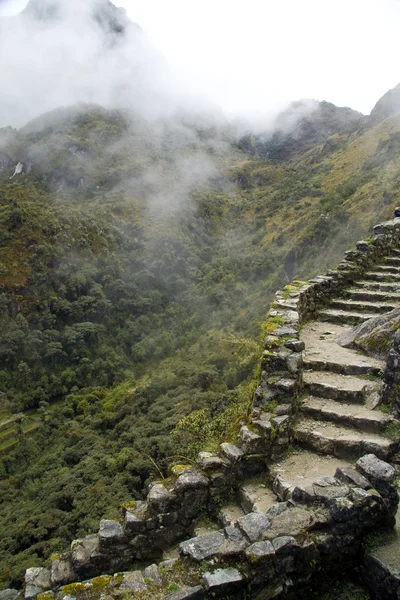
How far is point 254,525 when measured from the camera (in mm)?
3990

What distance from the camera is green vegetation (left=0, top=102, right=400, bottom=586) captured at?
3616cm

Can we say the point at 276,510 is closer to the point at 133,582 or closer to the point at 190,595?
the point at 190,595

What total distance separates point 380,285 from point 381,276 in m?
0.84

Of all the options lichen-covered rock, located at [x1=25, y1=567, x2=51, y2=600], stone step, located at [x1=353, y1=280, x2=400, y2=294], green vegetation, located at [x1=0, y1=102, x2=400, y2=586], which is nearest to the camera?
lichen-covered rock, located at [x1=25, y1=567, x2=51, y2=600]

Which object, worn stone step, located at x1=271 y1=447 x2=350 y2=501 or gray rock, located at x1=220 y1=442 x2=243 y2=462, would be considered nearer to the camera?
worn stone step, located at x1=271 y1=447 x2=350 y2=501

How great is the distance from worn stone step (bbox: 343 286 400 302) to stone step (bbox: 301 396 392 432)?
4.57 meters

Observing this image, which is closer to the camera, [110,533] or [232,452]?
[110,533]

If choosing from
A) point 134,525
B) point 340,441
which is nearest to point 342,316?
point 340,441

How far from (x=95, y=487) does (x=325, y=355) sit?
3444cm

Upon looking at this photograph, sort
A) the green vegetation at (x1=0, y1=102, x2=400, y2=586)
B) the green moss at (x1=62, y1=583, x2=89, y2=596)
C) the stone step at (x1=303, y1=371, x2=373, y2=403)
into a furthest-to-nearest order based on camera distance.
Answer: the green vegetation at (x1=0, y1=102, x2=400, y2=586)
the stone step at (x1=303, y1=371, x2=373, y2=403)
the green moss at (x1=62, y1=583, x2=89, y2=596)

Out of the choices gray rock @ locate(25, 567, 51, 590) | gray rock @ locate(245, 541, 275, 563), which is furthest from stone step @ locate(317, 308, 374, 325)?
gray rock @ locate(25, 567, 51, 590)

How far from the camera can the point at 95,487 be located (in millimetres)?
36156

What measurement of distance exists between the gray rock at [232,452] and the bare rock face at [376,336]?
3.55 m

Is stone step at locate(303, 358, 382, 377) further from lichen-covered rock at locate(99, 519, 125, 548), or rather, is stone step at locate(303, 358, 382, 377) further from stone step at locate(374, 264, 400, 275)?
stone step at locate(374, 264, 400, 275)
